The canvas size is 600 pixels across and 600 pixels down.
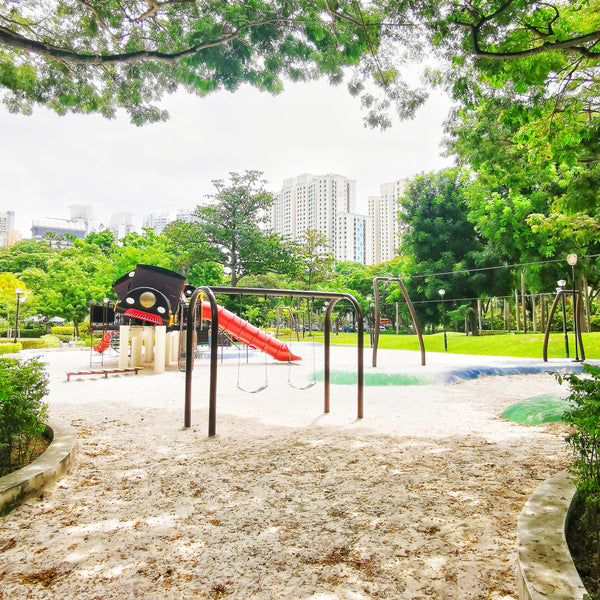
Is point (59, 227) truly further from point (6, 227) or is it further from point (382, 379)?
point (382, 379)

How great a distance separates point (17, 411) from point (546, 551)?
3718mm

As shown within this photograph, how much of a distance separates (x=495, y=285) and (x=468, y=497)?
3036cm

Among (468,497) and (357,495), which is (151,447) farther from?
(468,497)

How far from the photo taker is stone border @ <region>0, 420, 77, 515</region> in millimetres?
2953

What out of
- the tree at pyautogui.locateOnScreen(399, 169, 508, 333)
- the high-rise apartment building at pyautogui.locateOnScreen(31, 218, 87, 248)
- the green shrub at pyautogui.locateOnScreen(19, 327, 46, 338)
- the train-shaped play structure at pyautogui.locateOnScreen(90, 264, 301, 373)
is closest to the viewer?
the train-shaped play structure at pyautogui.locateOnScreen(90, 264, 301, 373)

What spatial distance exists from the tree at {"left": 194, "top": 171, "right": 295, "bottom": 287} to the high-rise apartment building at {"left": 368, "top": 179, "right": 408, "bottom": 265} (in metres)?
53.9

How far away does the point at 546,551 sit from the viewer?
1.87 meters

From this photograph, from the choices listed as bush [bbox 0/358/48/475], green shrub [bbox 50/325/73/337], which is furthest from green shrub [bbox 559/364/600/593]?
green shrub [bbox 50/325/73/337]

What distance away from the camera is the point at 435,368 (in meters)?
11.1

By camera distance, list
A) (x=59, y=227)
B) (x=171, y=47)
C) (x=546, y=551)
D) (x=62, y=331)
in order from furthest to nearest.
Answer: (x=59, y=227) → (x=62, y=331) → (x=171, y=47) → (x=546, y=551)

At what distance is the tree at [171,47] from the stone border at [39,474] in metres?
5.36

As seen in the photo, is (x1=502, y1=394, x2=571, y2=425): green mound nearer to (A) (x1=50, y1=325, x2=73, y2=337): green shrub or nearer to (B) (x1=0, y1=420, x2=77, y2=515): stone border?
(B) (x1=0, y1=420, x2=77, y2=515): stone border

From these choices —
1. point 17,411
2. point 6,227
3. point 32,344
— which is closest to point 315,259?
point 32,344

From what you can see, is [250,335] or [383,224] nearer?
[250,335]
